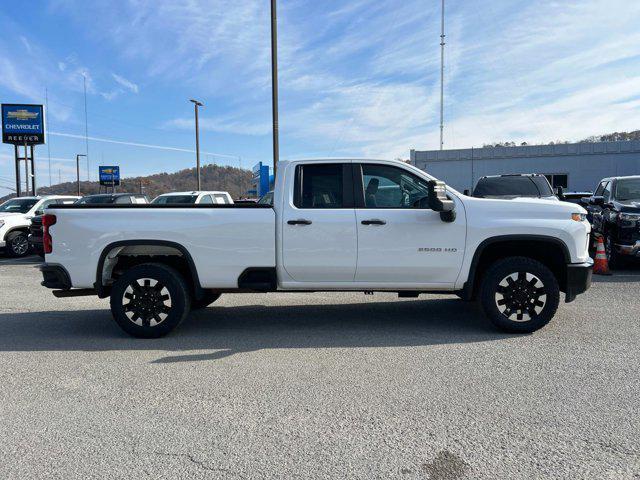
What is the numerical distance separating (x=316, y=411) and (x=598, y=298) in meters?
5.61

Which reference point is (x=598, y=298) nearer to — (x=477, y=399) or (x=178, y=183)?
(x=477, y=399)

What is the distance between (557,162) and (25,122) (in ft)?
114

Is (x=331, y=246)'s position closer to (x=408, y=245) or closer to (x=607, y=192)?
(x=408, y=245)

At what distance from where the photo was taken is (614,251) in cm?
992

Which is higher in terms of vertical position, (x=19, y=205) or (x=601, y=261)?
(x=19, y=205)

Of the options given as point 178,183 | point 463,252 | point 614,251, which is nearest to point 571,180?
point 614,251

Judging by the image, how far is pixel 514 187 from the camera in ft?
39.2

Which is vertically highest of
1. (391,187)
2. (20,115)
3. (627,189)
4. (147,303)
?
(20,115)

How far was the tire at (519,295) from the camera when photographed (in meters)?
5.47

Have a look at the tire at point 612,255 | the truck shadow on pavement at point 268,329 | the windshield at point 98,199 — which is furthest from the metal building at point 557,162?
the truck shadow on pavement at point 268,329

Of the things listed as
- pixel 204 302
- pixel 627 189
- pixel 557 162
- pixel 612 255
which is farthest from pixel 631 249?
pixel 557 162

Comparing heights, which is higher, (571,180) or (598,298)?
(571,180)

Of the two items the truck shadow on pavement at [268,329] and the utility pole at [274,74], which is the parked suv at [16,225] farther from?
the truck shadow on pavement at [268,329]

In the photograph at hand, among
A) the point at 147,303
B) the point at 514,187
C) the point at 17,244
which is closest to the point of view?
the point at 147,303
